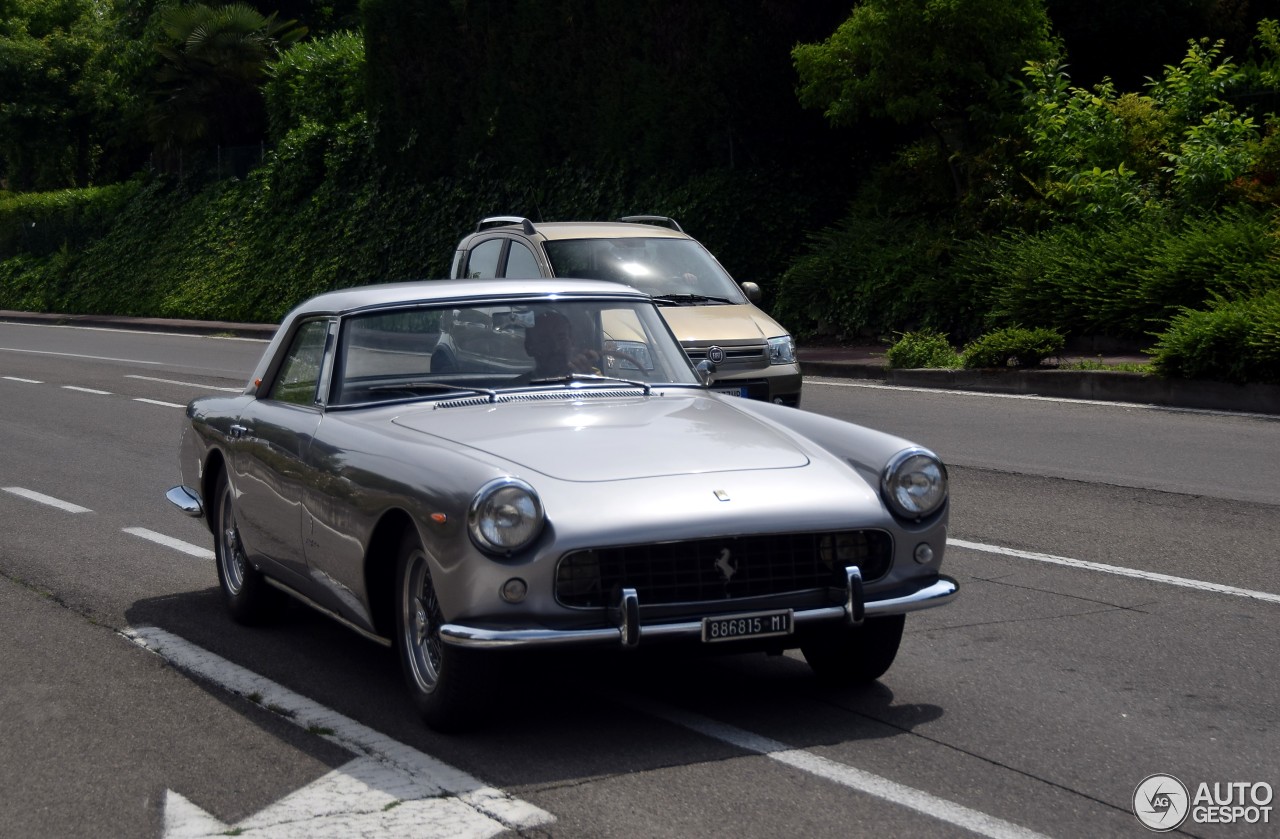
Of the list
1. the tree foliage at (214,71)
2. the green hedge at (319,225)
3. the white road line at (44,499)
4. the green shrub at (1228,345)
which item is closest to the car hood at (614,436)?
the white road line at (44,499)


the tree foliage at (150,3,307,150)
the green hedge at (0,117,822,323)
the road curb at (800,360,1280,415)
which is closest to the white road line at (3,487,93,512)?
the road curb at (800,360,1280,415)

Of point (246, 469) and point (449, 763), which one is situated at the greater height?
point (246, 469)

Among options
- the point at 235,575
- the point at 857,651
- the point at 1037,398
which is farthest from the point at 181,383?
the point at 857,651

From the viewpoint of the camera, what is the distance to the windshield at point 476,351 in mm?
6383

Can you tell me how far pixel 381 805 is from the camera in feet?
15.1

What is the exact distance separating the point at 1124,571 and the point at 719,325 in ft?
19.1

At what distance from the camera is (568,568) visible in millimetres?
4988

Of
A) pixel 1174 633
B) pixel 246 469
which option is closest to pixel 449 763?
pixel 246 469

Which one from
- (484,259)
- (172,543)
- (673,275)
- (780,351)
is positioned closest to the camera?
(172,543)

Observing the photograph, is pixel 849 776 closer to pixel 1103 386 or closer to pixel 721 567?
pixel 721 567

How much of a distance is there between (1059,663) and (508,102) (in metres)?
27.3

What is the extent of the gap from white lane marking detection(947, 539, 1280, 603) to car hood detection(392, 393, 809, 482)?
2.53 meters

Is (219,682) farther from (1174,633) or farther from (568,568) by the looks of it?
(1174,633)

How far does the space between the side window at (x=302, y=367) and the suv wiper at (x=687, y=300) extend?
6.75 meters
